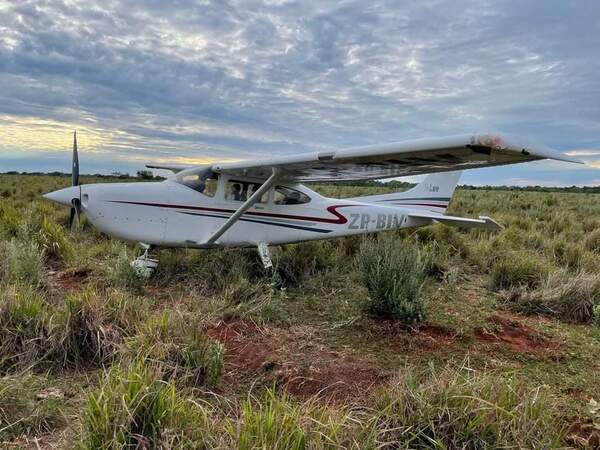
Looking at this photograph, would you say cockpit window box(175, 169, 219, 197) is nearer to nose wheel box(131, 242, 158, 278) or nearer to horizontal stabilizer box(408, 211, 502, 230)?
nose wheel box(131, 242, 158, 278)

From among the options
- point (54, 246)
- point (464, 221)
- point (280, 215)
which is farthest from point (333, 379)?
point (54, 246)

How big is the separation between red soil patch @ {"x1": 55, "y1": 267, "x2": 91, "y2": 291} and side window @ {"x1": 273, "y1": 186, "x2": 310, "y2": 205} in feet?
10.4

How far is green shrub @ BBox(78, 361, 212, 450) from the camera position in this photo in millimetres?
2158

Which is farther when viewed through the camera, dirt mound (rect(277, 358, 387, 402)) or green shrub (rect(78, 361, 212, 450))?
dirt mound (rect(277, 358, 387, 402))

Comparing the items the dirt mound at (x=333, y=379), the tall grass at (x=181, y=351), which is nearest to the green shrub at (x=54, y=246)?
the tall grass at (x=181, y=351)

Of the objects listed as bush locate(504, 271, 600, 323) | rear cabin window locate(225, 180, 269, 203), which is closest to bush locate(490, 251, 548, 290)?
bush locate(504, 271, 600, 323)

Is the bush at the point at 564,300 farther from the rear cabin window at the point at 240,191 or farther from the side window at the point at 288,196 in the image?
the rear cabin window at the point at 240,191

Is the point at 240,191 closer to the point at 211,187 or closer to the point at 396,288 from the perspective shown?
the point at 211,187

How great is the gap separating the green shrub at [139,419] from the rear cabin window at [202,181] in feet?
16.0

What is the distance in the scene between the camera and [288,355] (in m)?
4.11

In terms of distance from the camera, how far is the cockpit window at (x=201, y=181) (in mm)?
7145

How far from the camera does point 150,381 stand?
8.30 feet

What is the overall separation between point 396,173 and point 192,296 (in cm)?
342

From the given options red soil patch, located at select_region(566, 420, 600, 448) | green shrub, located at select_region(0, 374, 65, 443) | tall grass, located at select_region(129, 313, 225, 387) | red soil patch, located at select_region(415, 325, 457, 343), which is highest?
tall grass, located at select_region(129, 313, 225, 387)
